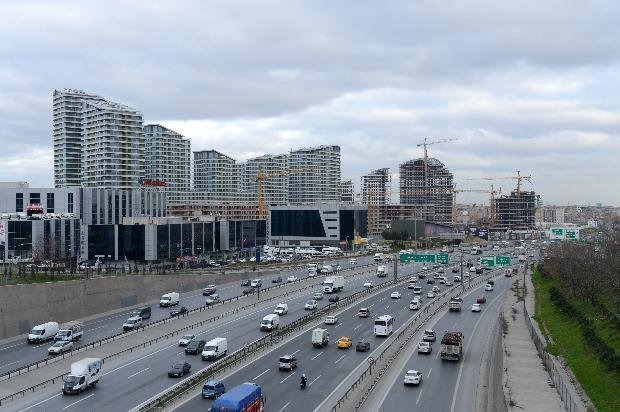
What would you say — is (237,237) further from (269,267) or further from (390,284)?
(390,284)

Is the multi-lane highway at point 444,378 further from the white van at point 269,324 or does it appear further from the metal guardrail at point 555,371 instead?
the white van at point 269,324

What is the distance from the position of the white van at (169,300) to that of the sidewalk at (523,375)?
38236 mm

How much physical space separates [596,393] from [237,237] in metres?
108

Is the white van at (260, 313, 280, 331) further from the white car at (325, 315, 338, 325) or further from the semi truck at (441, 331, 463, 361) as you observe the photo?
the semi truck at (441, 331, 463, 361)

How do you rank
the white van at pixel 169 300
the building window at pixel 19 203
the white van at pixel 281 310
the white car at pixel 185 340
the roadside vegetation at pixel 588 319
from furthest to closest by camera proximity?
the building window at pixel 19 203
the white van at pixel 169 300
the white van at pixel 281 310
the white car at pixel 185 340
the roadside vegetation at pixel 588 319

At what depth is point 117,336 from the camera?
159ft

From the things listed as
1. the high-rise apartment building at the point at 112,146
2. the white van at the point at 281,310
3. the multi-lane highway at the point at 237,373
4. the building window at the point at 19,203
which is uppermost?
the high-rise apartment building at the point at 112,146

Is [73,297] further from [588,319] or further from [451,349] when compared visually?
[588,319]

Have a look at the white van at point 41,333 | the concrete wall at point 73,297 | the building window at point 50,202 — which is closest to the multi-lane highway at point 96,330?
the white van at point 41,333

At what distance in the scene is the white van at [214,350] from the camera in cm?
4138

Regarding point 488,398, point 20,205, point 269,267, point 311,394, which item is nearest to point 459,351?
point 488,398

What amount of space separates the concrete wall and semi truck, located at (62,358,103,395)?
21231mm

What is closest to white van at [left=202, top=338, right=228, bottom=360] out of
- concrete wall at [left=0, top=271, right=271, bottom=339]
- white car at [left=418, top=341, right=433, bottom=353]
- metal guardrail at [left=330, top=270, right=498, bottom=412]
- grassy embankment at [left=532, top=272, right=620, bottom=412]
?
metal guardrail at [left=330, top=270, right=498, bottom=412]

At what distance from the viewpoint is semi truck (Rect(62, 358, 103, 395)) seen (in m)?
33.9
